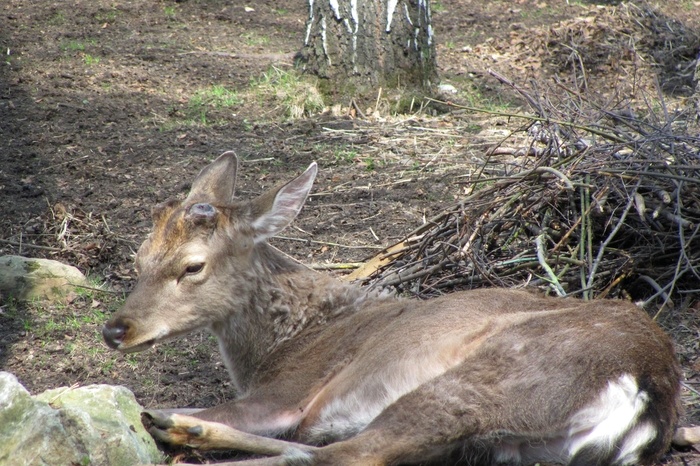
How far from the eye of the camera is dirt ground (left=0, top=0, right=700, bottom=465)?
5.39 m

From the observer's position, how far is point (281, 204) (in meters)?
4.62

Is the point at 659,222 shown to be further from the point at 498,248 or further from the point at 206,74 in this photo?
the point at 206,74

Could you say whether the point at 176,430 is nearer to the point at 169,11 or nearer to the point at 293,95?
the point at 293,95

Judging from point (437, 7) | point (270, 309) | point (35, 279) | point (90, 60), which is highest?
point (437, 7)

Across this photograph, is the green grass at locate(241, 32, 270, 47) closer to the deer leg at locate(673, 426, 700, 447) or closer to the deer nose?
the deer nose

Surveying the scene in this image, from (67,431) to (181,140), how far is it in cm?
529

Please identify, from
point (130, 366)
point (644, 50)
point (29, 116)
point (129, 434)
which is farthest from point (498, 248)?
point (644, 50)

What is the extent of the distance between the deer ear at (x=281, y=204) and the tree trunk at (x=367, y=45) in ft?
15.9

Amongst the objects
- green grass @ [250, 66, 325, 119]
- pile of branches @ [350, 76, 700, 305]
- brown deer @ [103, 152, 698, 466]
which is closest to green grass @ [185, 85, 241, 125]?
green grass @ [250, 66, 325, 119]

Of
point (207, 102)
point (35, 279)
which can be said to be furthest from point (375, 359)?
point (207, 102)

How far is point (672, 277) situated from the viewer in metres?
5.41

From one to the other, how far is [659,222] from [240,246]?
2.59 meters

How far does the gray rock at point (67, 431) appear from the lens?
3.46 meters

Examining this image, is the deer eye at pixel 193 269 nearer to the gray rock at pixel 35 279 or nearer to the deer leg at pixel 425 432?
the deer leg at pixel 425 432
